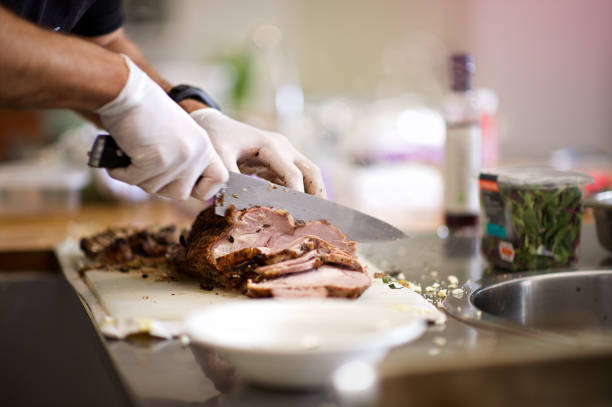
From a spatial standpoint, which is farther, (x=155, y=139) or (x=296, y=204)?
(x=296, y=204)

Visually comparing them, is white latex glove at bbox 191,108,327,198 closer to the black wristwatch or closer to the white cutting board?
the black wristwatch

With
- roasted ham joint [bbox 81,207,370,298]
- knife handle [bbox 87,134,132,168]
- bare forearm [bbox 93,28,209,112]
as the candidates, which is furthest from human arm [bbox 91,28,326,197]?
bare forearm [bbox 93,28,209,112]

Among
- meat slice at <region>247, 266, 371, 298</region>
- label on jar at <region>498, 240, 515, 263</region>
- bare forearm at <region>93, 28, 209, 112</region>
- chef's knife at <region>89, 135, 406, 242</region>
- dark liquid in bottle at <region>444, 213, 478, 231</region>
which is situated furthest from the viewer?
dark liquid in bottle at <region>444, 213, 478, 231</region>

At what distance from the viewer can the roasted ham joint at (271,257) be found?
1282 mm

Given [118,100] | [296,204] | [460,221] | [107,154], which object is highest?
[118,100]

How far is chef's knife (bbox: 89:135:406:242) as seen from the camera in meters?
1.45

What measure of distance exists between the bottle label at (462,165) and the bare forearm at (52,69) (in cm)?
106

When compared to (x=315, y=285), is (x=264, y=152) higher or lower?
higher

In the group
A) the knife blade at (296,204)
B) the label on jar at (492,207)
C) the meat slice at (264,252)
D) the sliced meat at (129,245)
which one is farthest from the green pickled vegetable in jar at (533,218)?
the sliced meat at (129,245)

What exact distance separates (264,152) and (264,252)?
293mm

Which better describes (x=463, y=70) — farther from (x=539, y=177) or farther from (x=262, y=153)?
(x=262, y=153)

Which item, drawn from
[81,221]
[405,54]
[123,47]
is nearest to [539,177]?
[123,47]

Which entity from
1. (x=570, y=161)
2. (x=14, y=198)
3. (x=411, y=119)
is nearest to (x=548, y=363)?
(x=14, y=198)

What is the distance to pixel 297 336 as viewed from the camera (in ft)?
2.92
